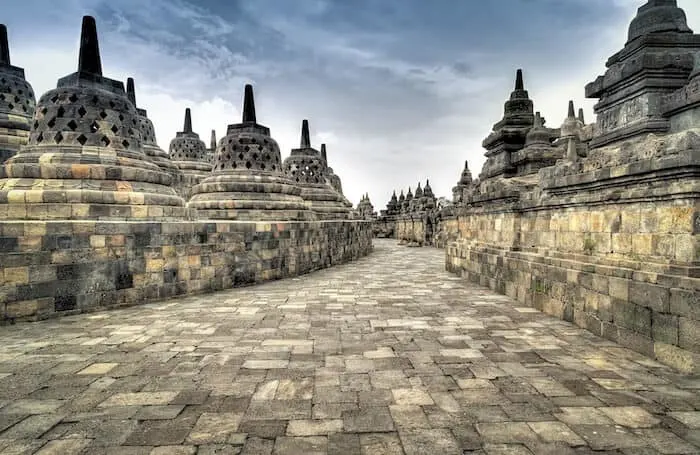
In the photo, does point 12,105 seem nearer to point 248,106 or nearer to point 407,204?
point 248,106

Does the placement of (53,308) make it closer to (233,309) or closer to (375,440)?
(233,309)

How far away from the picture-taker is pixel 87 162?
7.10 metres

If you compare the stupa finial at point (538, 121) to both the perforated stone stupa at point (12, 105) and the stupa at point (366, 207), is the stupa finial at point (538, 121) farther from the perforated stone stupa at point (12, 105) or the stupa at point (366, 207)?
the stupa at point (366, 207)

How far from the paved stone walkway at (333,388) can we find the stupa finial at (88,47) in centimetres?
516

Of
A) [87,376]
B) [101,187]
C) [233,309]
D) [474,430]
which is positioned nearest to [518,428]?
[474,430]

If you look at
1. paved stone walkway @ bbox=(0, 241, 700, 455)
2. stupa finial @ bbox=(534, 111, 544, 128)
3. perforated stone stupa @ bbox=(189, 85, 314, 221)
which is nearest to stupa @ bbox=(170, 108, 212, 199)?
perforated stone stupa @ bbox=(189, 85, 314, 221)

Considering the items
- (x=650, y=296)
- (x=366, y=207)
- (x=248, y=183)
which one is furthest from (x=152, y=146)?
(x=366, y=207)

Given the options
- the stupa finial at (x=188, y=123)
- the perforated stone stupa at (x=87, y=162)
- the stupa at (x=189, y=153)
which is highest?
the stupa finial at (x=188, y=123)

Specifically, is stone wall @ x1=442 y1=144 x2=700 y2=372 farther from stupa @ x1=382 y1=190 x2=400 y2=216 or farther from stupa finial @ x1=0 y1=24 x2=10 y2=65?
stupa @ x1=382 y1=190 x2=400 y2=216

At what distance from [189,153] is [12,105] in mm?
7044

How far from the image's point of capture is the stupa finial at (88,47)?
7.78 m

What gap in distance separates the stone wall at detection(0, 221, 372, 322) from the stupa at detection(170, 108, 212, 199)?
9.96 m

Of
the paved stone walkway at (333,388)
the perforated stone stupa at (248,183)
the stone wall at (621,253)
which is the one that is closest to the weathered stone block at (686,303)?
the stone wall at (621,253)

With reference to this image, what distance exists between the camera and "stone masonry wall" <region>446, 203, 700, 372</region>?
371 centimetres
